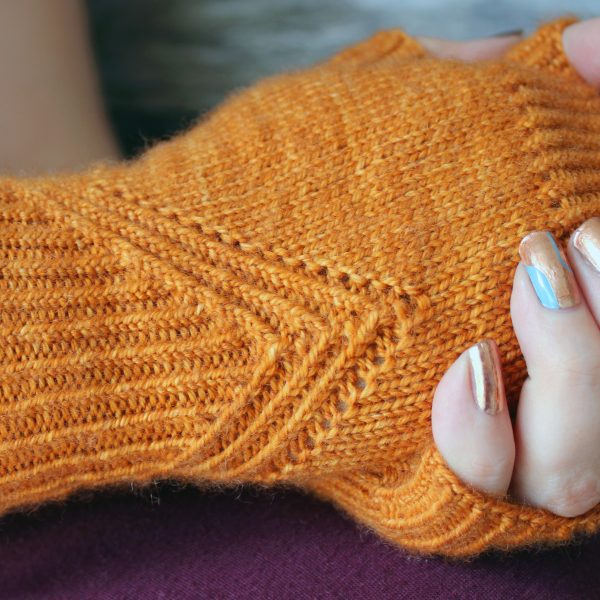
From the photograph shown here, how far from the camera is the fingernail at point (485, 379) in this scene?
0.60 metres

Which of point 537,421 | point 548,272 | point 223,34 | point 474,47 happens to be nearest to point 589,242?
point 548,272

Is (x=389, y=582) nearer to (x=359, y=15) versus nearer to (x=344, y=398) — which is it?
(x=344, y=398)

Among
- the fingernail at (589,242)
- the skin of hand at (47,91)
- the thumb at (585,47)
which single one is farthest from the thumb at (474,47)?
the skin of hand at (47,91)

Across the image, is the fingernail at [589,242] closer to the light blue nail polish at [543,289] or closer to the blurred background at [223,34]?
the light blue nail polish at [543,289]

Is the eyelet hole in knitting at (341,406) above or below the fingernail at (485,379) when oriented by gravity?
below

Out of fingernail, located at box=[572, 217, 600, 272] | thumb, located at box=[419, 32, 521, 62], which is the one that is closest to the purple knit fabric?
fingernail, located at box=[572, 217, 600, 272]

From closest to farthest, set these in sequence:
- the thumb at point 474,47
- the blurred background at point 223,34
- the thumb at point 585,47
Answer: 1. the thumb at point 585,47
2. the thumb at point 474,47
3. the blurred background at point 223,34

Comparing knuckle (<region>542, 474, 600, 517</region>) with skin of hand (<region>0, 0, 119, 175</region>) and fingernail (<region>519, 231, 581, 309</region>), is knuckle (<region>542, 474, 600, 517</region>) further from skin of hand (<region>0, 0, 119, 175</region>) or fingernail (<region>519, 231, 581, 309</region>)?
skin of hand (<region>0, 0, 119, 175</region>)

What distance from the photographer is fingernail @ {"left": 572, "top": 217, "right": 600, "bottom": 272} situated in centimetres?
61

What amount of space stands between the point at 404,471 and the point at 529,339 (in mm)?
174

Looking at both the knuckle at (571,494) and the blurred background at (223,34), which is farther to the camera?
the blurred background at (223,34)

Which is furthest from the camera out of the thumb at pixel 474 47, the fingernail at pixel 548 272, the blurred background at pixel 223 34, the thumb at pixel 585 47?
the blurred background at pixel 223 34

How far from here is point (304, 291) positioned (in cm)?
64

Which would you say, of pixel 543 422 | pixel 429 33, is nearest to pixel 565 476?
pixel 543 422
